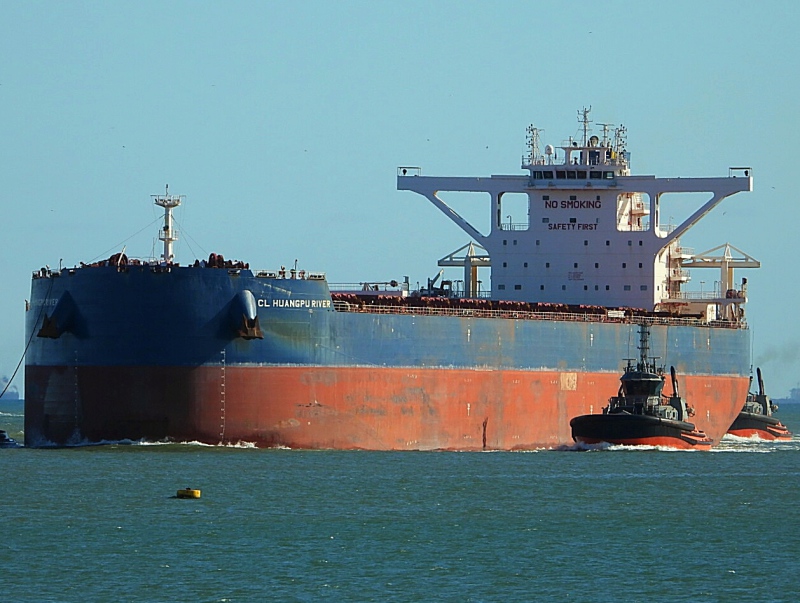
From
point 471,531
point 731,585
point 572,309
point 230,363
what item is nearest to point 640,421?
point 572,309

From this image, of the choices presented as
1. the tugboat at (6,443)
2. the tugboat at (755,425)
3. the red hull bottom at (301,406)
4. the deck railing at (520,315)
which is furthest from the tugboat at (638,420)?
the tugboat at (755,425)

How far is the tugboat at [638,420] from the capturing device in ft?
140

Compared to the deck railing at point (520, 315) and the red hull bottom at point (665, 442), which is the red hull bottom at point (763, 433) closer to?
the deck railing at point (520, 315)

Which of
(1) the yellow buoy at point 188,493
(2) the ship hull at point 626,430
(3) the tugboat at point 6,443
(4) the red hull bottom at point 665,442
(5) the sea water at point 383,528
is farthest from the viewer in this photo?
(3) the tugboat at point 6,443

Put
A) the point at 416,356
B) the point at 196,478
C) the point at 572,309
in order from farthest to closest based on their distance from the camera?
the point at 572,309, the point at 416,356, the point at 196,478

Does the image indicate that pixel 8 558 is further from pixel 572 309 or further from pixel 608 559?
pixel 572 309

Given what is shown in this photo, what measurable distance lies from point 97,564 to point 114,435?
13.7 meters

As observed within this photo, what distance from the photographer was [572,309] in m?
46.9

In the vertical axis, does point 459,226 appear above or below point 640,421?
above

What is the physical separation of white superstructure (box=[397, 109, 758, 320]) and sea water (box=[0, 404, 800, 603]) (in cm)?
1002

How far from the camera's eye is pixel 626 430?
42.8 meters

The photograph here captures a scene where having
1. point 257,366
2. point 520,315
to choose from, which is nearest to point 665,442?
point 520,315

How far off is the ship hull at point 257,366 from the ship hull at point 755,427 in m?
19.6

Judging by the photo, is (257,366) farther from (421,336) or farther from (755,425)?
(755,425)
